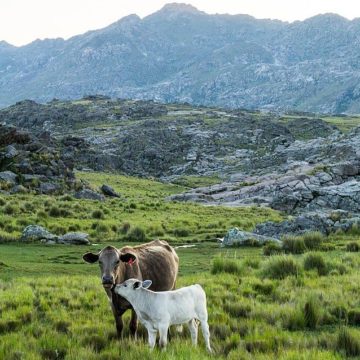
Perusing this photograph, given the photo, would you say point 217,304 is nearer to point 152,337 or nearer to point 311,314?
point 311,314

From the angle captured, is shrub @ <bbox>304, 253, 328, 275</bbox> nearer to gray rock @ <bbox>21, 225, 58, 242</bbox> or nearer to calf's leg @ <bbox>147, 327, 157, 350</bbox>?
calf's leg @ <bbox>147, 327, 157, 350</bbox>

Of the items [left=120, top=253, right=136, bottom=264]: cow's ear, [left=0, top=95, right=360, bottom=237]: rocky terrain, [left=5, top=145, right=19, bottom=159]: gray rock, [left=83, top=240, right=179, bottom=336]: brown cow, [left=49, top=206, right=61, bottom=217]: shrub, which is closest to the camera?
[left=83, top=240, right=179, bottom=336]: brown cow

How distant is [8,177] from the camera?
5250cm

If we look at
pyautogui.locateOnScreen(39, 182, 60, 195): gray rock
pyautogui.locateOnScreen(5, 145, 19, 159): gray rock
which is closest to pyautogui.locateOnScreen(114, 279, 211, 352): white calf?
pyautogui.locateOnScreen(39, 182, 60, 195): gray rock

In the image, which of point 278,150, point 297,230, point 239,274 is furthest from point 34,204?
point 278,150

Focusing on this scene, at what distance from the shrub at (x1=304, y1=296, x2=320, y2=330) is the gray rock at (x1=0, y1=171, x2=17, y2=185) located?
4387cm

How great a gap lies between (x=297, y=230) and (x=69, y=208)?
18.3m

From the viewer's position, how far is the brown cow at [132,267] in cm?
1031

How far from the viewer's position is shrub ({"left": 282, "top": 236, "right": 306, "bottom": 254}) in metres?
24.3

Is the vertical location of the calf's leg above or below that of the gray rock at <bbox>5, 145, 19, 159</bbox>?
below

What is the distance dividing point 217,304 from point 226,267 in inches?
203

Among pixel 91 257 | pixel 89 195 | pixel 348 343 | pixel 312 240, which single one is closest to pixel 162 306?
pixel 91 257

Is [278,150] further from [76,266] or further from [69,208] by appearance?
[76,266]

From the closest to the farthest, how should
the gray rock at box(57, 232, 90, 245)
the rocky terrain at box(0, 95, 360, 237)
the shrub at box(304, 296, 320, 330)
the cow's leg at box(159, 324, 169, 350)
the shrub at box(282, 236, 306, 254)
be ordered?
the cow's leg at box(159, 324, 169, 350) < the shrub at box(304, 296, 320, 330) < the shrub at box(282, 236, 306, 254) < the gray rock at box(57, 232, 90, 245) < the rocky terrain at box(0, 95, 360, 237)
